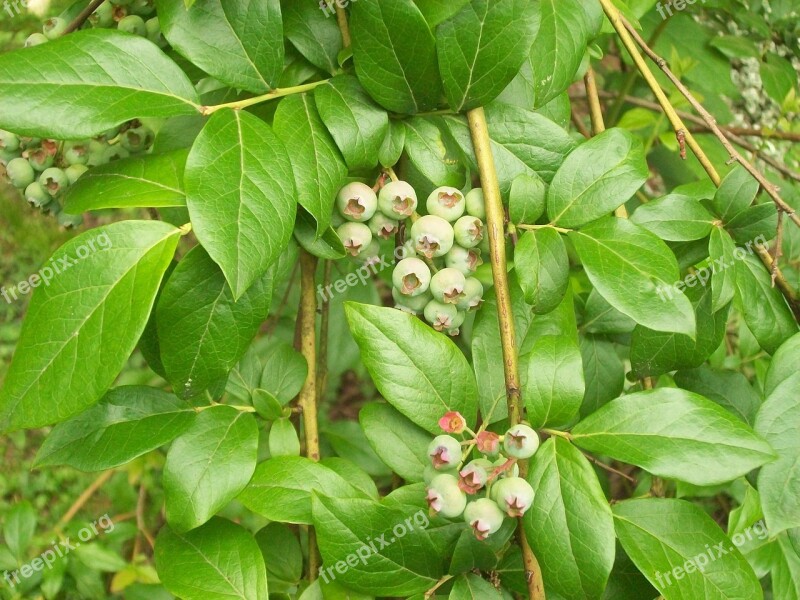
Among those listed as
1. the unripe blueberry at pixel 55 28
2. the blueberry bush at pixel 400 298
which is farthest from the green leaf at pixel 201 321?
the unripe blueberry at pixel 55 28

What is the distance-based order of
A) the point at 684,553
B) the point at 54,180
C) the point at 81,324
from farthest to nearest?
the point at 54,180 < the point at 684,553 < the point at 81,324

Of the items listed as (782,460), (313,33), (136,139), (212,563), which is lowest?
(212,563)

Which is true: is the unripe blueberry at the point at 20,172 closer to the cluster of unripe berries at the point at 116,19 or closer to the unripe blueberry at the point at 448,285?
the cluster of unripe berries at the point at 116,19

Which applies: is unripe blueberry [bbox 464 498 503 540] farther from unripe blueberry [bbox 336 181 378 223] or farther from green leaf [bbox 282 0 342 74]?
green leaf [bbox 282 0 342 74]

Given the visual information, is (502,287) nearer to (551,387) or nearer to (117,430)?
(551,387)

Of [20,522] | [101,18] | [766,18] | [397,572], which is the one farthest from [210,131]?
[766,18]

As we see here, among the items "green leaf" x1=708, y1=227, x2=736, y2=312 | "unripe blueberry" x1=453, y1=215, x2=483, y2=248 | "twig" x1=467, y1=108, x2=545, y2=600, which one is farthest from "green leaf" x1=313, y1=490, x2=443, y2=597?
"green leaf" x1=708, y1=227, x2=736, y2=312

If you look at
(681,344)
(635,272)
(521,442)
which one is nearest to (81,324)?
(521,442)

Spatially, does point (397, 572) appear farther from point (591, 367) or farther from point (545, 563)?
point (591, 367)
